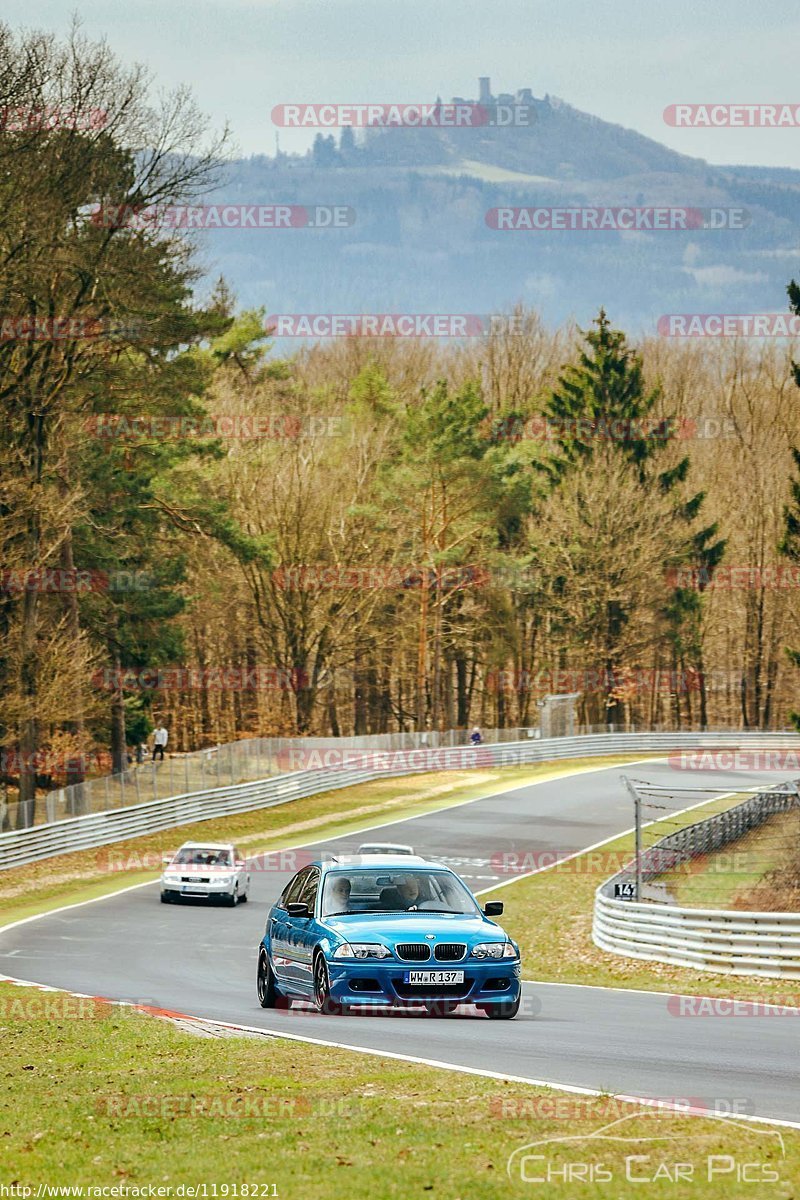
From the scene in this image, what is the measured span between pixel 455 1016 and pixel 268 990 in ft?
7.53

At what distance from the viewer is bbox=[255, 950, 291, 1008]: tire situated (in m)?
16.6

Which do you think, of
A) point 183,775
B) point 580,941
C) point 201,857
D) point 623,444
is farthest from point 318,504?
point 580,941

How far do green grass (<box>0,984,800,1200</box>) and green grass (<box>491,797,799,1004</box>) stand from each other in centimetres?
970

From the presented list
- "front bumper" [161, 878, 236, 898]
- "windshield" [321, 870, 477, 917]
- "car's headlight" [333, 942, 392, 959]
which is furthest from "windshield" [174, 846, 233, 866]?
"car's headlight" [333, 942, 392, 959]

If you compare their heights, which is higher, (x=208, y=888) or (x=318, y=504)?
(x=318, y=504)

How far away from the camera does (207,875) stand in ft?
112

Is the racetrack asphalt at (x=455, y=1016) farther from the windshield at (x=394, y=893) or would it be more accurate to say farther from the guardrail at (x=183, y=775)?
the guardrail at (x=183, y=775)

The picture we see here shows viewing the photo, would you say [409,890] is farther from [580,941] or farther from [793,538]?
[793,538]

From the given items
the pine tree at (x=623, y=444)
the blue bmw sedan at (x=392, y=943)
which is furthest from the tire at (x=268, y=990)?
the pine tree at (x=623, y=444)

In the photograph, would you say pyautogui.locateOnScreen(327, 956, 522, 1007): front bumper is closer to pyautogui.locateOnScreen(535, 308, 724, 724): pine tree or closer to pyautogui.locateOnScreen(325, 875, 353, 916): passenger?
pyautogui.locateOnScreen(325, 875, 353, 916): passenger

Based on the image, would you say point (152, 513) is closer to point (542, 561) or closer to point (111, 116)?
point (111, 116)

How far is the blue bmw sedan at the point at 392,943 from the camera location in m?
14.5

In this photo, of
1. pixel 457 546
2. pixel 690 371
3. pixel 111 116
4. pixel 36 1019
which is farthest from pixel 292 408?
pixel 36 1019

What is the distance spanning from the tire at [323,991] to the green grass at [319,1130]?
2.36 meters
